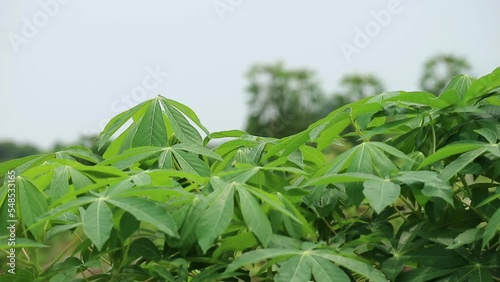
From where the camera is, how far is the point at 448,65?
22578 mm

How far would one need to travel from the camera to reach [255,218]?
101 cm

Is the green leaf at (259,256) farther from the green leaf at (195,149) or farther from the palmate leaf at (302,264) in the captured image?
the green leaf at (195,149)

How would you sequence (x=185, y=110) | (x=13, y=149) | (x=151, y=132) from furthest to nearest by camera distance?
(x=13, y=149), (x=185, y=110), (x=151, y=132)

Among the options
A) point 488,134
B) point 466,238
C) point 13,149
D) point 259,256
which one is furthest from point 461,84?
point 13,149

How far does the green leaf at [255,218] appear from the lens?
3.28 feet

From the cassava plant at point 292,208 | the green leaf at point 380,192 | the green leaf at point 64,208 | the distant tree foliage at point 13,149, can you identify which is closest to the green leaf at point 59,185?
the cassava plant at point 292,208

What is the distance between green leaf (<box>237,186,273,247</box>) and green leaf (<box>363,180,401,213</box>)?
0.15 m

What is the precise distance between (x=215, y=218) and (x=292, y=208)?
5.4 inches

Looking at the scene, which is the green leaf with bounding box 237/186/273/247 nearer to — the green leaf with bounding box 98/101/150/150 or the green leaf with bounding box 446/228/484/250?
the green leaf with bounding box 446/228/484/250

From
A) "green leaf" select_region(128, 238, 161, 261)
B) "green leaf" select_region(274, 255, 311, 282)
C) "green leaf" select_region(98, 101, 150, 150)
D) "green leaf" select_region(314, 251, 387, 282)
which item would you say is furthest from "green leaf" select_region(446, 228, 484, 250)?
"green leaf" select_region(98, 101, 150, 150)

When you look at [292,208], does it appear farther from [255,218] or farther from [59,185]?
[59,185]

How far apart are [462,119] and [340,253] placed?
38cm

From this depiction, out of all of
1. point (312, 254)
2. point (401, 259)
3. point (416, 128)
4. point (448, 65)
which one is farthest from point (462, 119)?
point (448, 65)

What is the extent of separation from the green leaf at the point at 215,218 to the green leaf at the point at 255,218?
2 cm
